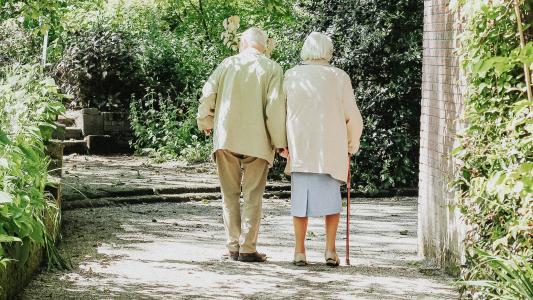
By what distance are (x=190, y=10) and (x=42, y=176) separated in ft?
53.4

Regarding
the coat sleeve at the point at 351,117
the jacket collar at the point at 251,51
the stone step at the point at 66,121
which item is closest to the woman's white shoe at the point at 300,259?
the coat sleeve at the point at 351,117

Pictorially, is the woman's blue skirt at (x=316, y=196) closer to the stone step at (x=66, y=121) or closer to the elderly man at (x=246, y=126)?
the elderly man at (x=246, y=126)

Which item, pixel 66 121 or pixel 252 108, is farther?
pixel 66 121

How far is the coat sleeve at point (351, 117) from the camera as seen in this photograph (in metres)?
7.52

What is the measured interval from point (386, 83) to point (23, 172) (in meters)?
7.70

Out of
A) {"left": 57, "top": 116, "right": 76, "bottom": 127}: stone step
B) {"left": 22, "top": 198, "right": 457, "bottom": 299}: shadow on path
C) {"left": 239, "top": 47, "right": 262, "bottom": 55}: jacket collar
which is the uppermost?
{"left": 239, "top": 47, "right": 262, "bottom": 55}: jacket collar

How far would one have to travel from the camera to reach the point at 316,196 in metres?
7.43

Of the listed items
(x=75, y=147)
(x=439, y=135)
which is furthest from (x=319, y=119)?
(x=75, y=147)

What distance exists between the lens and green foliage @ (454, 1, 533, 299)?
453 centimetres

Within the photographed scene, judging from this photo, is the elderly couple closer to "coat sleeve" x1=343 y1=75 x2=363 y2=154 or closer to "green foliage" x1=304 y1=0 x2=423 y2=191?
"coat sleeve" x1=343 y1=75 x2=363 y2=154

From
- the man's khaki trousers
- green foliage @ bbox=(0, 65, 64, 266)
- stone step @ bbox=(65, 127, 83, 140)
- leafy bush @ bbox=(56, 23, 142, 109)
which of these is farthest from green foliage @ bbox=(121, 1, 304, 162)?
the man's khaki trousers

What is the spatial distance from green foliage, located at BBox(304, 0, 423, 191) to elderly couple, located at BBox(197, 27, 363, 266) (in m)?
5.23

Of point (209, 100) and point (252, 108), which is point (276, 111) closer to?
point (252, 108)

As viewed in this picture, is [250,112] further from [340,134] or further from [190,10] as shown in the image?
[190,10]
